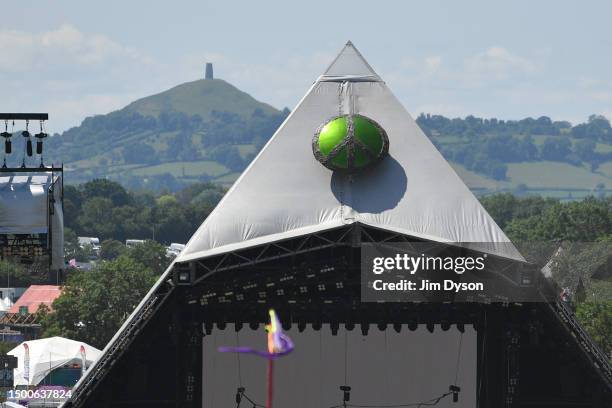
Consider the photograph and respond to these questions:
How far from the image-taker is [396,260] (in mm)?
40344

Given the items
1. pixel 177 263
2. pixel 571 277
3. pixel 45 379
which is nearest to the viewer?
pixel 177 263

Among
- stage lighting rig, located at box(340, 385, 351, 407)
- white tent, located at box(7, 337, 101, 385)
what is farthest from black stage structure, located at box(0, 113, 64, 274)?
white tent, located at box(7, 337, 101, 385)

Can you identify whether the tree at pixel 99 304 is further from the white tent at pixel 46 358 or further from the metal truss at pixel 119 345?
the metal truss at pixel 119 345

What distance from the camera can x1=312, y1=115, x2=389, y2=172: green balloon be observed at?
41.5 meters

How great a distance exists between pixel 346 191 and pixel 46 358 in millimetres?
35077

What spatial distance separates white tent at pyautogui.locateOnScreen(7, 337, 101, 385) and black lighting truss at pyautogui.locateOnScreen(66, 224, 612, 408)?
32467 millimetres

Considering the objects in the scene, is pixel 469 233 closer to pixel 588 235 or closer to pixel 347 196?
Answer: pixel 347 196

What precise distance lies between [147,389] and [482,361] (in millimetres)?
7686

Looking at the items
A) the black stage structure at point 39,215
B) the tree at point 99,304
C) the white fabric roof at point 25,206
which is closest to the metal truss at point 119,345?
the black stage structure at point 39,215

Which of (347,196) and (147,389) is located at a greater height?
(347,196)

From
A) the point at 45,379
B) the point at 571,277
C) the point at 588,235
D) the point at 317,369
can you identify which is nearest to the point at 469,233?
the point at 317,369

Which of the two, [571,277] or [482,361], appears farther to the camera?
[571,277]

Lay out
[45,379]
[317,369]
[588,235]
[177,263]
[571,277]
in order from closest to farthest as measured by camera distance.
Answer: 1. [177,263]
2. [317,369]
3. [571,277]
4. [45,379]
5. [588,235]

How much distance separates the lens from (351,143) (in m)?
41.6
